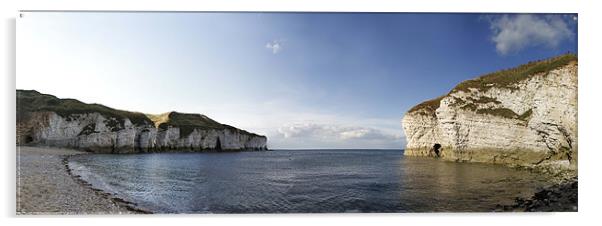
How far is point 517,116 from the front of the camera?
6238 mm

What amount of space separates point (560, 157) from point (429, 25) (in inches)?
84.8

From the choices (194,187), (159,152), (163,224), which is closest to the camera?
(163,224)

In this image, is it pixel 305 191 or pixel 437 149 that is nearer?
pixel 305 191

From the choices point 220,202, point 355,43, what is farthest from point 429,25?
point 220,202

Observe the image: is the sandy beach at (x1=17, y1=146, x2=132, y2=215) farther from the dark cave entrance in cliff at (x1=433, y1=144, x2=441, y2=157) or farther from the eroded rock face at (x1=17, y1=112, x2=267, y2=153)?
the dark cave entrance in cliff at (x1=433, y1=144, x2=441, y2=157)

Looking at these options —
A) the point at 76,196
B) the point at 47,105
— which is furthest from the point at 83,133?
the point at 76,196

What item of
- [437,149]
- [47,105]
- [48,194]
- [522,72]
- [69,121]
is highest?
[522,72]

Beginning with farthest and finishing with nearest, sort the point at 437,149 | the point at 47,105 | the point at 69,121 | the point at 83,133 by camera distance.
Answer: the point at 437,149 → the point at 83,133 → the point at 47,105 → the point at 69,121

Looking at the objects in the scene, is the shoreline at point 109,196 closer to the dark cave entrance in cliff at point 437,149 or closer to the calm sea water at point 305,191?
the calm sea water at point 305,191

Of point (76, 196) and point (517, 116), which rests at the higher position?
point (517, 116)

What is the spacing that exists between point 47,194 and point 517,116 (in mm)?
6700

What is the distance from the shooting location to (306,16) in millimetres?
3955

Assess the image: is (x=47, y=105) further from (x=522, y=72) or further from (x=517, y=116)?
(x=517, y=116)

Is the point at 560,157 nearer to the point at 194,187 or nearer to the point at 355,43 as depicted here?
the point at 355,43
